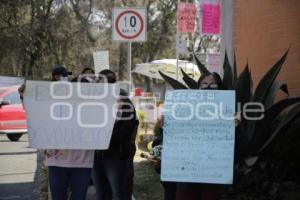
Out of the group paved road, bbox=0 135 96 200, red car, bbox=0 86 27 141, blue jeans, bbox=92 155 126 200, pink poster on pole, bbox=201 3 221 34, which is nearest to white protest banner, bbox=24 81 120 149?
blue jeans, bbox=92 155 126 200

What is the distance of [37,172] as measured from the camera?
456 inches

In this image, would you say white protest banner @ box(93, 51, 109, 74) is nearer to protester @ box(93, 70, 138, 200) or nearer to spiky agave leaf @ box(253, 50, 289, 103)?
spiky agave leaf @ box(253, 50, 289, 103)

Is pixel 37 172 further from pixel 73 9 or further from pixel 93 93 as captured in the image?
pixel 73 9

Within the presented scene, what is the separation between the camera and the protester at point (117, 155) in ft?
20.5

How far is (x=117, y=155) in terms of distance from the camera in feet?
20.7

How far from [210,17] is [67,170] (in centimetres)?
858

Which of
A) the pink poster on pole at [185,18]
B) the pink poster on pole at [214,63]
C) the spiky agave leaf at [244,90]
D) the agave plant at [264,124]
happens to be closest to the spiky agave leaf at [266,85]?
the agave plant at [264,124]

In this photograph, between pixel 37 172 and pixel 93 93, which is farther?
pixel 37 172

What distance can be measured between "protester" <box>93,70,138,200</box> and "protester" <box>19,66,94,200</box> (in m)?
0.53

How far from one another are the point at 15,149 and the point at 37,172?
4776 millimetres

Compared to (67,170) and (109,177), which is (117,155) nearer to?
(109,177)

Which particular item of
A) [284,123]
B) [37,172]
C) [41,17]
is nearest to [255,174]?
[284,123]

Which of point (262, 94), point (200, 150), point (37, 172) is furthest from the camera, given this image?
point (37, 172)

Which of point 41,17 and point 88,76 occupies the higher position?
point 41,17
